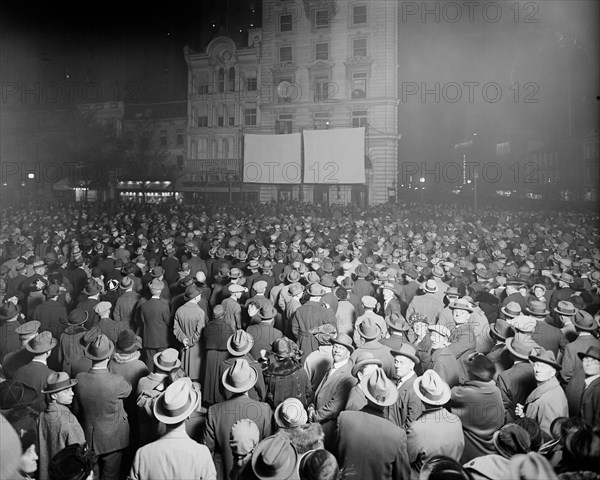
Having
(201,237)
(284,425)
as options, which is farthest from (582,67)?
(284,425)

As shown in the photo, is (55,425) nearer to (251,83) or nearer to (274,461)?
(274,461)

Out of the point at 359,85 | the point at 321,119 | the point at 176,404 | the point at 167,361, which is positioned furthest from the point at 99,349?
the point at 359,85

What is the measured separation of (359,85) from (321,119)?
3358 millimetres

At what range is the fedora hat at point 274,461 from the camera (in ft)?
7.63

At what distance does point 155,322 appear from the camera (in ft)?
18.2

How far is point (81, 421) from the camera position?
3480mm

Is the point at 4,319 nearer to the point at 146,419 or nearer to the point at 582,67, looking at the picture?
the point at 146,419

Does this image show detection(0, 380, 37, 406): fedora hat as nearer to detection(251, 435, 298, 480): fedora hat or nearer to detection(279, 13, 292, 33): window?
detection(251, 435, 298, 480): fedora hat

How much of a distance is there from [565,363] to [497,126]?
1984 inches

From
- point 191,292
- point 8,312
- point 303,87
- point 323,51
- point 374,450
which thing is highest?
point 323,51

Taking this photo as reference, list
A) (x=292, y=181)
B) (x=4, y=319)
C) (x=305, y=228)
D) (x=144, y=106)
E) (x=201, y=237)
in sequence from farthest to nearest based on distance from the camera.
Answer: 1. (x=144, y=106)
2. (x=292, y=181)
3. (x=305, y=228)
4. (x=201, y=237)
5. (x=4, y=319)

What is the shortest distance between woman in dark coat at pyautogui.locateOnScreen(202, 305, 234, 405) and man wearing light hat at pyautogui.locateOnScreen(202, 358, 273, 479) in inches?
57.8

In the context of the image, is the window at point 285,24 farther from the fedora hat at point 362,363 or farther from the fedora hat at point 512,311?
the fedora hat at point 362,363

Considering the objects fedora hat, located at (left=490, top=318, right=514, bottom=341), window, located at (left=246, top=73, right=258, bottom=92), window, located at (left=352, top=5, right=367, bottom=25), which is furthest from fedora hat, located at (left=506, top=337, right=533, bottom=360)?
window, located at (left=352, top=5, right=367, bottom=25)
